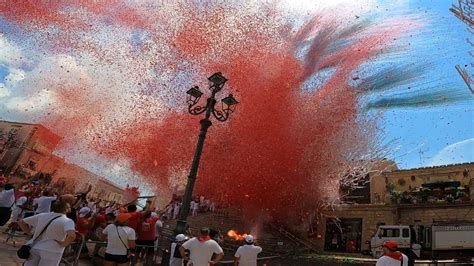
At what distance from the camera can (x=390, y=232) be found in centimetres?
1958

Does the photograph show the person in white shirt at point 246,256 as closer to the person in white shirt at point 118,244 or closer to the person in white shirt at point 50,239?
the person in white shirt at point 118,244

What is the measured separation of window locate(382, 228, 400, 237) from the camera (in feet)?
64.1

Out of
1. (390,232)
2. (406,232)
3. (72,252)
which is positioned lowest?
(72,252)

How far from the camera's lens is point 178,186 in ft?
74.3

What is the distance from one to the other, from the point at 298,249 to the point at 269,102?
7.79 metres

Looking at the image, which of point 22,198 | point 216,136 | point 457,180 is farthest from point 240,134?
point 457,180

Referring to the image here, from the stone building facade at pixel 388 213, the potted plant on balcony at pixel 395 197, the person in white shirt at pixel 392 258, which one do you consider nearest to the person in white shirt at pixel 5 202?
the person in white shirt at pixel 392 258

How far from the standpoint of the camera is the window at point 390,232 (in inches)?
769

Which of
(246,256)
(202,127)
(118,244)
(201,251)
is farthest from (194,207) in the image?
(118,244)

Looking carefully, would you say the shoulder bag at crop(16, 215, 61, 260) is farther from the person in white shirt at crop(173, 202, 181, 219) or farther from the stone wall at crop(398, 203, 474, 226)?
the stone wall at crop(398, 203, 474, 226)

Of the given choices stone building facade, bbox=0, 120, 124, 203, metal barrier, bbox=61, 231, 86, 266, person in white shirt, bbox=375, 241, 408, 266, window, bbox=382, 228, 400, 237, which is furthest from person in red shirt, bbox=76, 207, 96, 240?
stone building facade, bbox=0, 120, 124, 203

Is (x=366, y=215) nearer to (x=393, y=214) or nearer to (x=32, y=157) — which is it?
(x=393, y=214)

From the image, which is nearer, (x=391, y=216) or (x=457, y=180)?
(x=391, y=216)

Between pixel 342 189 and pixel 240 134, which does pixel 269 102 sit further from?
pixel 342 189
